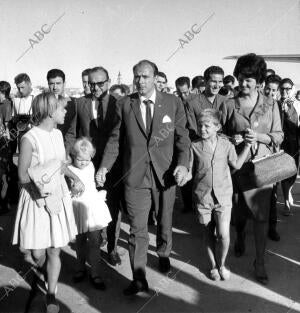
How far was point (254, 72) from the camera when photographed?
358cm

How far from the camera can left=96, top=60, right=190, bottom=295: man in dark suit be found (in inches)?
136

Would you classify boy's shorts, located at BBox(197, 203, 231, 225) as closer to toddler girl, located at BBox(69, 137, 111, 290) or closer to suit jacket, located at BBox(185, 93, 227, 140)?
toddler girl, located at BBox(69, 137, 111, 290)

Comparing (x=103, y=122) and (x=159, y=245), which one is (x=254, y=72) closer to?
(x=103, y=122)

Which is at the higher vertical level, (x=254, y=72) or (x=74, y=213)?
(x=254, y=72)

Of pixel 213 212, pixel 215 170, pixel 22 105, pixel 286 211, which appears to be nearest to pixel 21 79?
pixel 22 105

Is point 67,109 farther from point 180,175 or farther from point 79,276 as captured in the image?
point 79,276

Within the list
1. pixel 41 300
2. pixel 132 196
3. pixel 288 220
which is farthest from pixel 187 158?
pixel 288 220

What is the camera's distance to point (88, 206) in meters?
3.55

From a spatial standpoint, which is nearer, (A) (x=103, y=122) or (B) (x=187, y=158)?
(B) (x=187, y=158)

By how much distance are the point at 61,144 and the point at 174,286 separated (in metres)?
1.70

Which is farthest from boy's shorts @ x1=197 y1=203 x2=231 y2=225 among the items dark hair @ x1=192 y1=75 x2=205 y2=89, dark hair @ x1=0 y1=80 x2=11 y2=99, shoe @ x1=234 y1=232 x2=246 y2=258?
dark hair @ x1=0 y1=80 x2=11 y2=99

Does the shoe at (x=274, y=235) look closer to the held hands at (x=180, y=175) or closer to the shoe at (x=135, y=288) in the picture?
the held hands at (x=180, y=175)

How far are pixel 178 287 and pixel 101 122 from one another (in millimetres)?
1905

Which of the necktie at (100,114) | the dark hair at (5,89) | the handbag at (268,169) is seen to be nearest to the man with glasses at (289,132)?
the handbag at (268,169)
